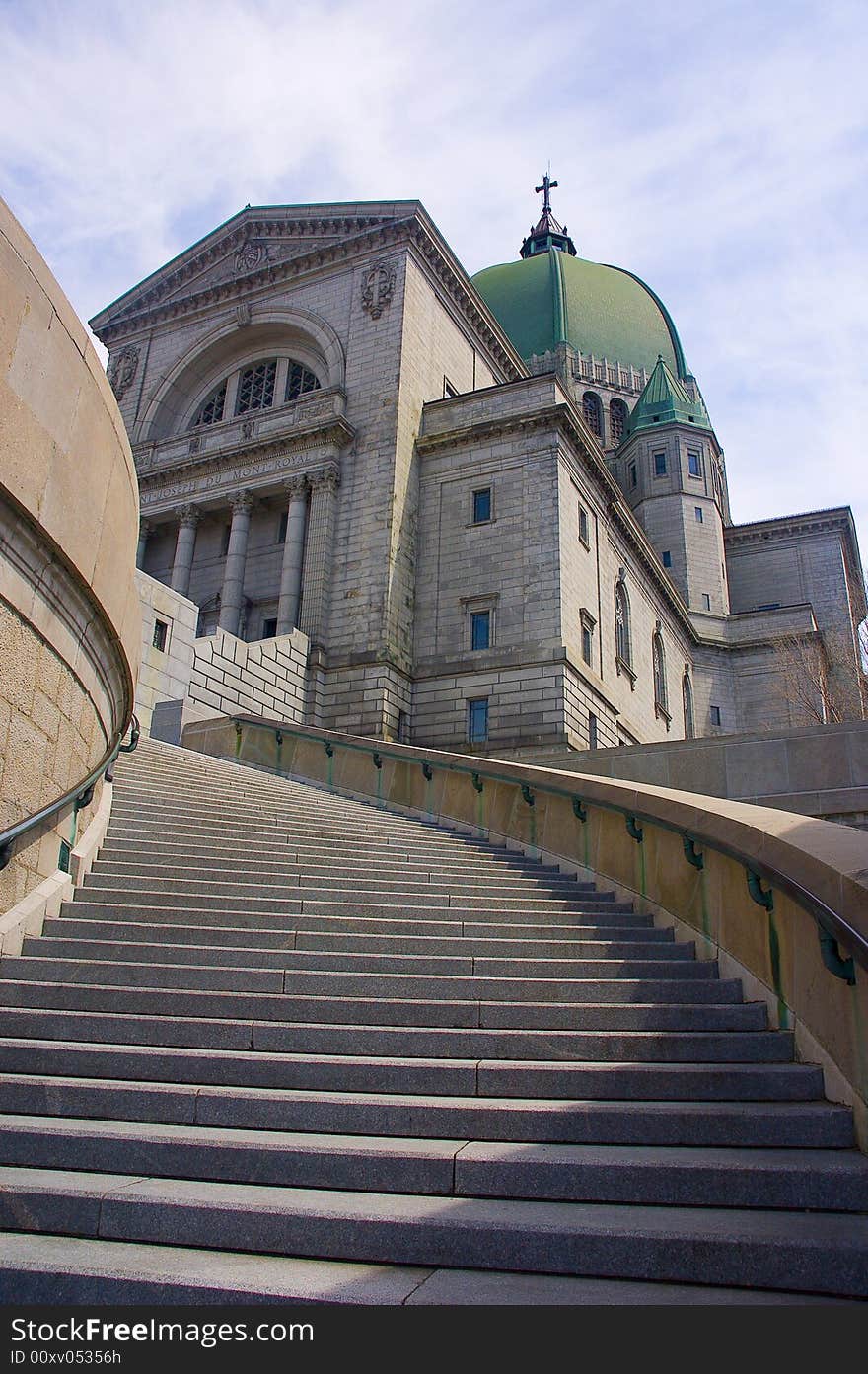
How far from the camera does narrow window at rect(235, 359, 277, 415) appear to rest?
113 feet

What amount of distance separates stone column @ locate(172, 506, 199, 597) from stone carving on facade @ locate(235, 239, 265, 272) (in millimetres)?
9697

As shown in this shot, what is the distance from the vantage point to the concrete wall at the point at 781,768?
13.1 metres

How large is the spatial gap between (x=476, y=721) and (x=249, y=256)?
20446mm

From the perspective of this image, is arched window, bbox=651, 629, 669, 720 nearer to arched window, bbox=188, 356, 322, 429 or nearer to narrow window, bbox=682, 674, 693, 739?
narrow window, bbox=682, 674, 693, 739

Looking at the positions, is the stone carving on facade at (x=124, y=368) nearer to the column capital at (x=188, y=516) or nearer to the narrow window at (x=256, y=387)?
the narrow window at (x=256, y=387)

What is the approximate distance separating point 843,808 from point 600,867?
5497 millimetres

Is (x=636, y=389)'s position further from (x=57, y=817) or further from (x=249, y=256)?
(x=57, y=817)

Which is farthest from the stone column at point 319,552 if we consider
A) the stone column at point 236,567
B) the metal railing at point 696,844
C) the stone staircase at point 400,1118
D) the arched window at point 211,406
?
the stone staircase at point 400,1118

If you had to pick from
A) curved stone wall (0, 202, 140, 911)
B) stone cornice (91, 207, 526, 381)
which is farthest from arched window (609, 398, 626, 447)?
curved stone wall (0, 202, 140, 911)

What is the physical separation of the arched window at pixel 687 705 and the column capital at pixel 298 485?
21.1 m

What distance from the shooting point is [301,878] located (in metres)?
8.45

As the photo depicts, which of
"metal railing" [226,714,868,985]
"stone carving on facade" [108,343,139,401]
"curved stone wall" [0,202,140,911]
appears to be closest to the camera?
"metal railing" [226,714,868,985]

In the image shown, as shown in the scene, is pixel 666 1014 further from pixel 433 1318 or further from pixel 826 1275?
pixel 433 1318

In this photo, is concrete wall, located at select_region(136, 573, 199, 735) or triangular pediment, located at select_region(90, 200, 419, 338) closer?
concrete wall, located at select_region(136, 573, 199, 735)
